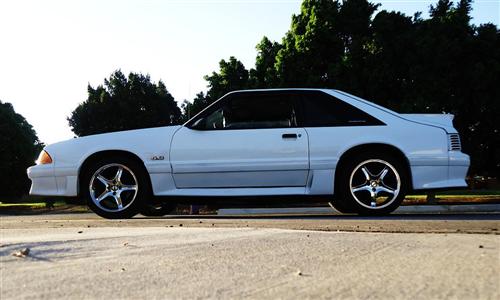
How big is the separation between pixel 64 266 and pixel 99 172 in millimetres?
3713

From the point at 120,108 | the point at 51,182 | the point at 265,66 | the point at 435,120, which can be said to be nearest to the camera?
the point at 435,120

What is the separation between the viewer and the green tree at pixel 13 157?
132 ft

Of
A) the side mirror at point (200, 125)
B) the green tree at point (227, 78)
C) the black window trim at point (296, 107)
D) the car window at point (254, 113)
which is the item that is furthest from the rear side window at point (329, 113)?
the green tree at point (227, 78)

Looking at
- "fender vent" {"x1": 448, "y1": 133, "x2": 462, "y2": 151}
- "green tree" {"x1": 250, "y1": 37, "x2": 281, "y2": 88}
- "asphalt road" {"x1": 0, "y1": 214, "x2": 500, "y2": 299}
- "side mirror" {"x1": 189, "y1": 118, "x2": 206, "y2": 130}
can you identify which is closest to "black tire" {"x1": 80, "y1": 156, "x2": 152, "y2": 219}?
"side mirror" {"x1": 189, "y1": 118, "x2": 206, "y2": 130}

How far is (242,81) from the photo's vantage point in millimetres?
26922

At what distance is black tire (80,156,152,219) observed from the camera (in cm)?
655

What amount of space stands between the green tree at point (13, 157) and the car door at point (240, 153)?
36.7 metres

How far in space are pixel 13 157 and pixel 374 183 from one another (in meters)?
39.8

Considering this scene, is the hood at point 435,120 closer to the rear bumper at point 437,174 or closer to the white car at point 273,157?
the white car at point 273,157

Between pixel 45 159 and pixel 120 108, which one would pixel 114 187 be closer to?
pixel 45 159

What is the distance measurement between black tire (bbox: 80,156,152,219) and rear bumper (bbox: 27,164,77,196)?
13cm

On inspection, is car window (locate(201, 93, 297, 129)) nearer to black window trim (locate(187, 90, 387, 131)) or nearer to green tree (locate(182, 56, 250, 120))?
black window trim (locate(187, 90, 387, 131))

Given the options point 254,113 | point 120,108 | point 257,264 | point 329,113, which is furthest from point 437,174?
point 120,108

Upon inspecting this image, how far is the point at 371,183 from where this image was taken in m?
6.39
